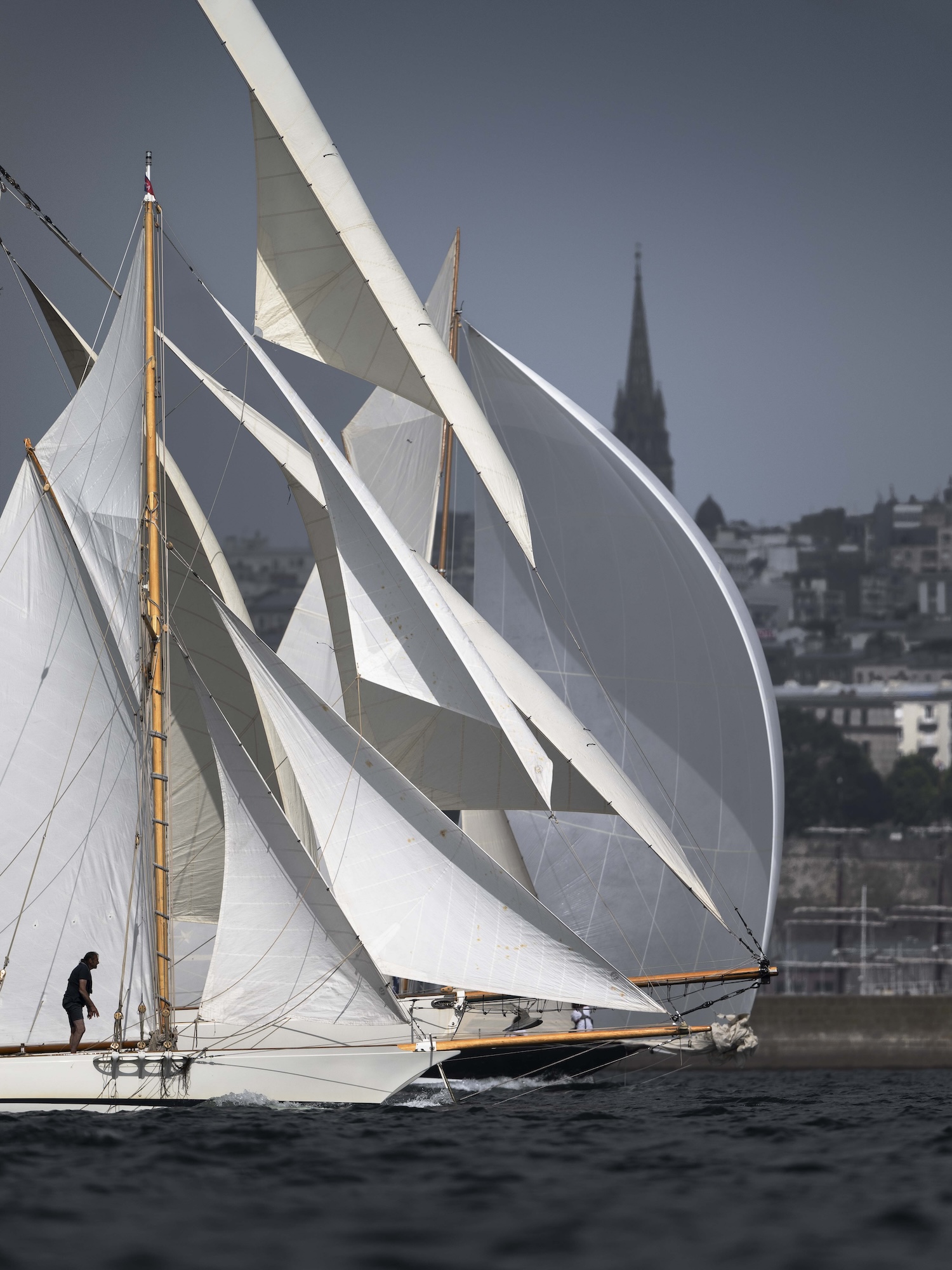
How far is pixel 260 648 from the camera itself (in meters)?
15.5

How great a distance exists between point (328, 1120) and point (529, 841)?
275 inches

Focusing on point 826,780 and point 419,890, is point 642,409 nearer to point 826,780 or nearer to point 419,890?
point 826,780

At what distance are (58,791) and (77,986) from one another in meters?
1.85

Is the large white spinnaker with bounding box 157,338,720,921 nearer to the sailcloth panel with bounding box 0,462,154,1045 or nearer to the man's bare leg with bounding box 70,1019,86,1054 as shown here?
the sailcloth panel with bounding box 0,462,154,1045

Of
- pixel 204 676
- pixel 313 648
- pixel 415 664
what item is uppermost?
pixel 313 648

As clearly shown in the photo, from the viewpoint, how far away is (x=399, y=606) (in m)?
15.8

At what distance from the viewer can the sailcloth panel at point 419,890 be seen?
1507 cm

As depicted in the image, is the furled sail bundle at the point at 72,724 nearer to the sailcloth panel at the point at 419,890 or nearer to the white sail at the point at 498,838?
the sailcloth panel at the point at 419,890

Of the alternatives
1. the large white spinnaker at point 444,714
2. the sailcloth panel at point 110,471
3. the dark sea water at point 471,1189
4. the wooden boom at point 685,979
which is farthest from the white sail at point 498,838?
the sailcloth panel at point 110,471

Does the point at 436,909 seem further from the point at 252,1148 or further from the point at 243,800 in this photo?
the point at 252,1148

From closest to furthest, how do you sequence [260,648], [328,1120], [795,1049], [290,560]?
[328,1120]
[260,648]
[795,1049]
[290,560]

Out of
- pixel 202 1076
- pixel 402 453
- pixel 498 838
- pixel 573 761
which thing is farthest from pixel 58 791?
pixel 402 453

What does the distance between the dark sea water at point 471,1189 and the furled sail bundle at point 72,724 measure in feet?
4.83

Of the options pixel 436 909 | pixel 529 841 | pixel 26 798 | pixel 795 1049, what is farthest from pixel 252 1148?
pixel 795 1049
